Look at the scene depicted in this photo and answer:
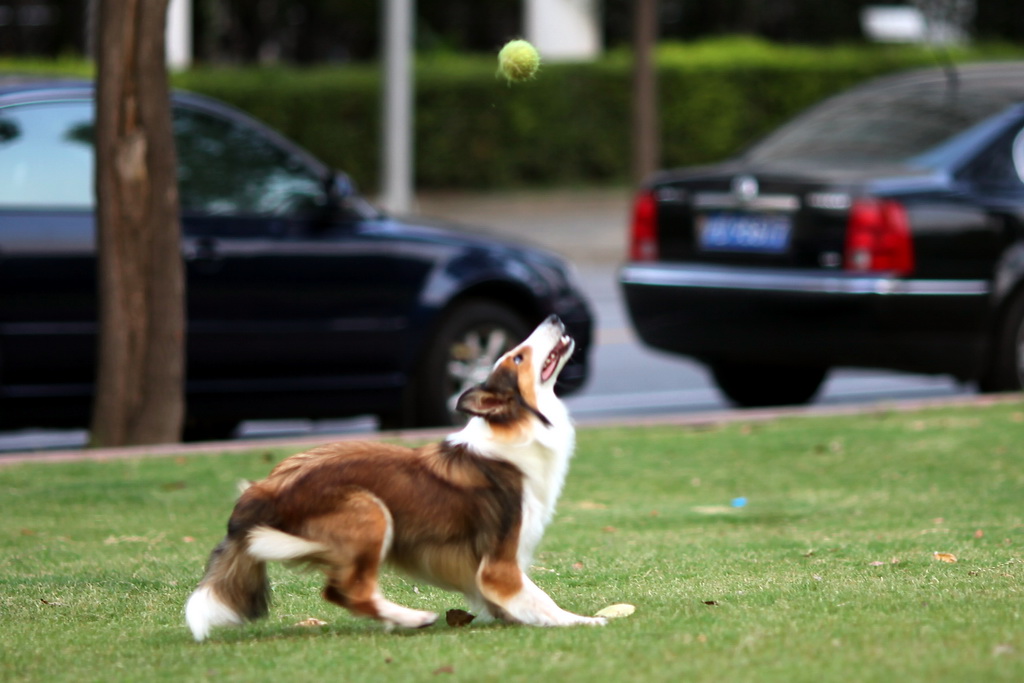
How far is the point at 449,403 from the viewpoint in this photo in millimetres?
8891

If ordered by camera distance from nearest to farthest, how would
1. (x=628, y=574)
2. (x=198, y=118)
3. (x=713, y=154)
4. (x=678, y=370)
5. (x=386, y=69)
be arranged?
(x=628, y=574) → (x=198, y=118) → (x=678, y=370) → (x=386, y=69) → (x=713, y=154)

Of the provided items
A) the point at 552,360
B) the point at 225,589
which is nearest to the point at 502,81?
the point at 552,360

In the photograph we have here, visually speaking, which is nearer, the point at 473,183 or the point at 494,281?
the point at 494,281

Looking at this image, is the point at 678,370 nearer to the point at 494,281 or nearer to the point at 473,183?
the point at 494,281

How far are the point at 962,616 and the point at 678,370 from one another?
814 cm

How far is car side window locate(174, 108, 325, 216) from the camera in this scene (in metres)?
8.54

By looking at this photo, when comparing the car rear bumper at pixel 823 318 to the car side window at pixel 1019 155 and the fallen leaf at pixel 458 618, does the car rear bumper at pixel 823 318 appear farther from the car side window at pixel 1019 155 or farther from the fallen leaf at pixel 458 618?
the fallen leaf at pixel 458 618

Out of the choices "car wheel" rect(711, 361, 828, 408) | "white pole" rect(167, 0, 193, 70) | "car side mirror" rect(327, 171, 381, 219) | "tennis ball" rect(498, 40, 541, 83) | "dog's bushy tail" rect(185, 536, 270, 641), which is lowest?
"car wheel" rect(711, 361, 828, 408)

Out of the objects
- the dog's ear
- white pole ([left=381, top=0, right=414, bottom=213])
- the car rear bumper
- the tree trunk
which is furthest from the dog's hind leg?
white pole ([left=381, top=0, right=414, bottom=213])

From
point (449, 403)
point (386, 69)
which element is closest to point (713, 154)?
point (386, 69)

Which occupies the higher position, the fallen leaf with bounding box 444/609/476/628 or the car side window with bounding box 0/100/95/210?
the car side window with bounding box 0/100/95/210

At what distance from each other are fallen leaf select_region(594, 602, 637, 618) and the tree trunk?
3.82m

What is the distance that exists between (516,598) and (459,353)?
4.46 m

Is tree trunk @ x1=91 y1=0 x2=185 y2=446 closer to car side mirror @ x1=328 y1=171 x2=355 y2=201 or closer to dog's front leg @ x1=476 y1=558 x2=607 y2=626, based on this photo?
car side mirror @ x1=328 y1=171 x2=355 y2=201
